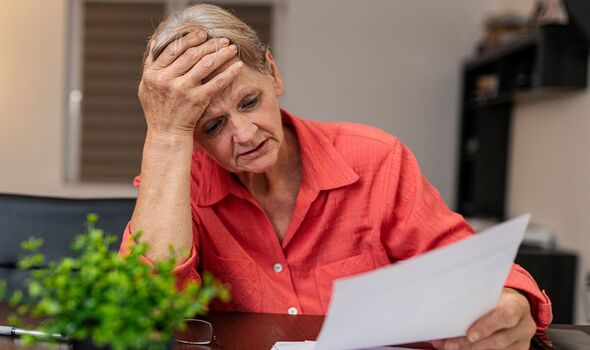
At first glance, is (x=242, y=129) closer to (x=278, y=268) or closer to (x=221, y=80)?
(x=221, y=80)

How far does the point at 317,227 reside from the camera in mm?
1395

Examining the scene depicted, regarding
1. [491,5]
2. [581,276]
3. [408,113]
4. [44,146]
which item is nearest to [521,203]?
[581,276]

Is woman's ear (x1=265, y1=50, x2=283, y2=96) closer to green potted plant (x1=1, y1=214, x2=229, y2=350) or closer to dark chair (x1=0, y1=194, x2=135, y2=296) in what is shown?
dark chair (x1=0, y1=194, x2=135, y2=296)

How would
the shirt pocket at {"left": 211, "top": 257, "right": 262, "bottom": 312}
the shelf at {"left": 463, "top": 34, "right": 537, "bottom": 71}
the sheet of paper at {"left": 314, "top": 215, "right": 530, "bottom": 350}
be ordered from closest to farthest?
the sheet of paper at {"left": 314, "top": 215, "right": 530, "bottom": 350}
the shirt pocket at {"left": 211, "top": 257, "right": 262, "bottom": 312}
the shelf at {"left": 463, "top": 34, "right": 537, "bottom": 71}

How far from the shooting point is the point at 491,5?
16.3ft

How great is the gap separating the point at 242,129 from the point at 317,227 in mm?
272

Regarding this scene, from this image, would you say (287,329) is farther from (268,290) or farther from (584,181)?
(584,181)

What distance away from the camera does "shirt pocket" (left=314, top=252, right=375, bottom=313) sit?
1.38 m

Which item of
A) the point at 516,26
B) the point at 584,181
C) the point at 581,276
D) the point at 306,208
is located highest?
the point at 516,26

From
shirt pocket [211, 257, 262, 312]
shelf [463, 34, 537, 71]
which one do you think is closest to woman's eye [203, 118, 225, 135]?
shirt pocket [211, 257, 262, 312]

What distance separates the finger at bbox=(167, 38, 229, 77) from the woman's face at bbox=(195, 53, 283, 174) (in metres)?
0.04

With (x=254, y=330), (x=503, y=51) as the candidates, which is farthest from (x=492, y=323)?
(x=503, y=51)

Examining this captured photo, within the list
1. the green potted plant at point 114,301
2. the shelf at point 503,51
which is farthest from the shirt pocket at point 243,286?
the shelf at point 503,51

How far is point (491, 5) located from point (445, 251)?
180 inches
